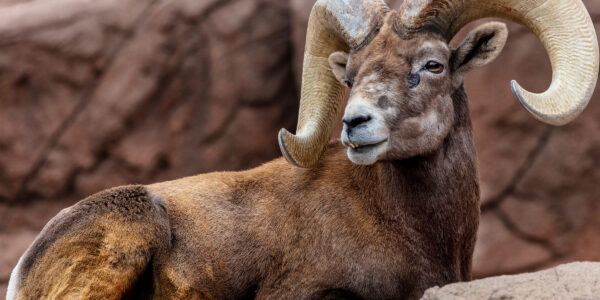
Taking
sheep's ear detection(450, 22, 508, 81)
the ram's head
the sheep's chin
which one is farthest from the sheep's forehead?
the sheep's chin

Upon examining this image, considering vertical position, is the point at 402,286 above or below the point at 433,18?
below

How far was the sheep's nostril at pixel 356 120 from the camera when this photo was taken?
216 inches

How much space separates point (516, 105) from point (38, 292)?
588 cm

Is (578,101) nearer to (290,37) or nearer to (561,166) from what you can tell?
(561,166)

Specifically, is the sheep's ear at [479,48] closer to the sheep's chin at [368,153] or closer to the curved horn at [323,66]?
the curved horn at [323,66]

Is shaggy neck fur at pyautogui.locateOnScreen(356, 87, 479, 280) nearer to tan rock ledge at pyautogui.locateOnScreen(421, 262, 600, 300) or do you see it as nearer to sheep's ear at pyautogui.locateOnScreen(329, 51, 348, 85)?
sheep's ear at pyautogui.locateOnScreen(329, 51, 348, 85)

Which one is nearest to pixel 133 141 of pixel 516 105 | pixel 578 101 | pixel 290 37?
pixel 290 37

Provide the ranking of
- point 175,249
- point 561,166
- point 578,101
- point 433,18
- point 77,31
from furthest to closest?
point 77,31
point 561,166
point 175,249
point 433,18
point 578,101

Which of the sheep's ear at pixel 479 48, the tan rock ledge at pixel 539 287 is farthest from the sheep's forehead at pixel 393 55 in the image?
the tan rock ledge at pixel 539 287

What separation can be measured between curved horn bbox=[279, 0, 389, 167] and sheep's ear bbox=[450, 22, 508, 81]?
70cm

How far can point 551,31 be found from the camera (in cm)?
584

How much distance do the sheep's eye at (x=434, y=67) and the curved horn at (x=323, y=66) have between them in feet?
1.89

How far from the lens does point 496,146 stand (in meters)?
9.46

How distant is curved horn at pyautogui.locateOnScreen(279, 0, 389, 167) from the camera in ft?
20.7
